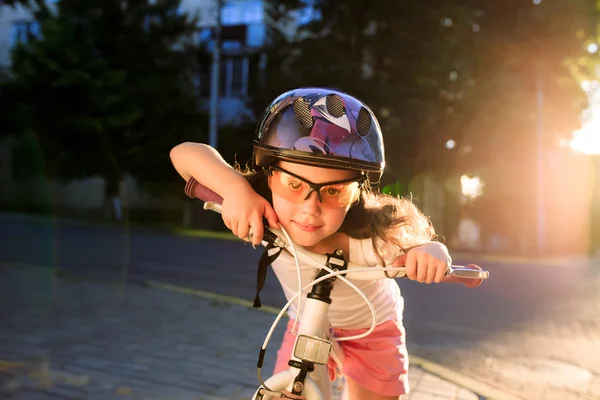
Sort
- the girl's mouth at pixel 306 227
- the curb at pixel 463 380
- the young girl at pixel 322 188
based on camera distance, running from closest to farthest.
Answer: the young girl at pixel 322 188 < the girl's mouth at pixel 306 227 < the curb at pixel 463 380

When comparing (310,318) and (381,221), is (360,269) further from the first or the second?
(381,221)

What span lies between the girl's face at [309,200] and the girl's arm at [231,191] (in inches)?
2.6

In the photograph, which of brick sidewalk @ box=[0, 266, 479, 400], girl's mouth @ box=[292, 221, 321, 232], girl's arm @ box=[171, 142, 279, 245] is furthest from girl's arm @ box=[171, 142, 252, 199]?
brick sidewalk @ box=[0, 266, 479, 400]

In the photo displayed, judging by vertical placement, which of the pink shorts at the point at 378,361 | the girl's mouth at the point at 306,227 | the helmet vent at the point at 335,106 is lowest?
the pink shorts at the point at 378,361

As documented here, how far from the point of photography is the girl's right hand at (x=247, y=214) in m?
2.15

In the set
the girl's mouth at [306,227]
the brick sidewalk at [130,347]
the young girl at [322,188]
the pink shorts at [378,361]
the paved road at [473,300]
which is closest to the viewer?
the young girl at [322,188]

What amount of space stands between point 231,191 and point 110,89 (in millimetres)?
24220

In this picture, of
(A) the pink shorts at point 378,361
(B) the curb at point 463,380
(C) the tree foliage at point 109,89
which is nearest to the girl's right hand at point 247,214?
(A) the pink shorts at point 378,361

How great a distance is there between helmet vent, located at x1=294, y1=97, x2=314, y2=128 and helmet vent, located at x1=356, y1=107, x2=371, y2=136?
0.16 metres

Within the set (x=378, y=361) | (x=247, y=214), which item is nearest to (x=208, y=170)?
(x=247, y=214)

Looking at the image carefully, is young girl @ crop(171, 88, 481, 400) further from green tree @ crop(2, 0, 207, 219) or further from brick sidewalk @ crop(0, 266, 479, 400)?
green tree @ crop(2, 0, 207, 219)

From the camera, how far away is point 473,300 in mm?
9906

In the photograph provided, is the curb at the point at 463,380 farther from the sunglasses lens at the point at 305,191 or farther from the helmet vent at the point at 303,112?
the helmet vent at the point at 303,112

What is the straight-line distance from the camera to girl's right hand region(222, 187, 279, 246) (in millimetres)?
2152
